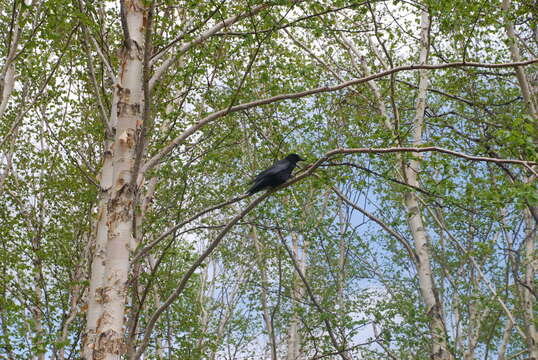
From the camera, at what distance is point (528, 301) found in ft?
41.2

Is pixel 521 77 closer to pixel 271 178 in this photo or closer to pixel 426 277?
pixel 426 277

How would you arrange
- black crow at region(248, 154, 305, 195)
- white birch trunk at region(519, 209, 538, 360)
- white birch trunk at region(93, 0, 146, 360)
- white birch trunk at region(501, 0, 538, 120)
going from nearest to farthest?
white birch trunk at region(93, 0, 146, 360), black crow at region(248, 154, 305, 195), white birch trunk at region(501, 0, 538, 120), white birch trunk at region(519, 209, 538, 360)

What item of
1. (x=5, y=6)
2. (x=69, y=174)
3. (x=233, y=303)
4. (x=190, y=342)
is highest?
(x=5, y=6)

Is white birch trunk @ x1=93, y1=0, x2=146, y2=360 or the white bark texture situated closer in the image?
white birch trunk @ x1=93, y1=0, x2=146, y2=360

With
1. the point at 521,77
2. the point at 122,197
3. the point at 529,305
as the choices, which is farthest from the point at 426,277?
the point at 122,197

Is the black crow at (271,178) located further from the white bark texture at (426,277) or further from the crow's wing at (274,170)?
the white bark texture at (426,277)

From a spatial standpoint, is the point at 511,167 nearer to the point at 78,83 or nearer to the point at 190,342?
the point at 190,342

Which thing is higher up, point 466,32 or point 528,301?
point 466,32

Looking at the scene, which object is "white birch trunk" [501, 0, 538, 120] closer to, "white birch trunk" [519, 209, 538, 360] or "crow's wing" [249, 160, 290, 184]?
"white birch trunk" [519, 209, 538, 360]

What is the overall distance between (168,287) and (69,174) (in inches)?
165

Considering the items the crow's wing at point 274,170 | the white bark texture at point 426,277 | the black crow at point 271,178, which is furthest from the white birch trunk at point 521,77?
the black crow at point 271,178

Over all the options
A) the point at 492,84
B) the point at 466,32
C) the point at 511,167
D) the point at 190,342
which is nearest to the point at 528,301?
the point at 511,167

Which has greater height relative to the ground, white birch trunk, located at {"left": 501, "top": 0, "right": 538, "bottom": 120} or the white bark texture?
white birch trunk, located at {"left": 501, "top": 0, "right": 538, "bottom": 120}

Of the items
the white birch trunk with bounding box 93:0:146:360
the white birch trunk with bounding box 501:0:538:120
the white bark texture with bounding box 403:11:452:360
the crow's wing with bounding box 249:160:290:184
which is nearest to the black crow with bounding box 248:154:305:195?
the crow's wing with bounding box 249:160:290:184
